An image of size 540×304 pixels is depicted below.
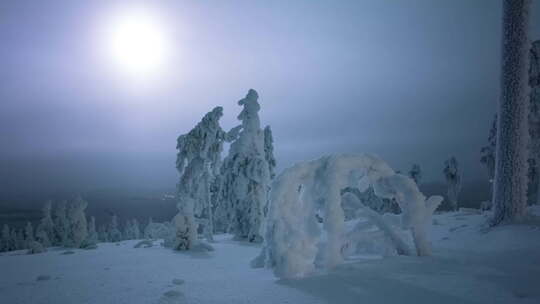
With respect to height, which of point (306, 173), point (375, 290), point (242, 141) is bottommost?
point (375, 290)

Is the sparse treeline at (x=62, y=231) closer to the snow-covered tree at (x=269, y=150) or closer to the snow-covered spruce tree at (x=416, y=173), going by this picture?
the snow-covered tree at (x=269, y=150)

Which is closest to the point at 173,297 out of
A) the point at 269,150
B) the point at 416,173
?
the point at 269,150

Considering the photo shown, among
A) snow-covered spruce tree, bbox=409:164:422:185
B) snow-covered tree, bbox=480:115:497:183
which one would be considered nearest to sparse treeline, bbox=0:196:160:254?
snow-covered tree, bbox=480:115:497:183

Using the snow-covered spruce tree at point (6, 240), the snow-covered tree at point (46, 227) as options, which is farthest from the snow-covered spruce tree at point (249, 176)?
the snow-covered spruce tree at point (6, 240)

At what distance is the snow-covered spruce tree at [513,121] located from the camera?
11031 mm

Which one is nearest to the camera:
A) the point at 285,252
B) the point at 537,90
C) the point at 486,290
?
the point at 486,290

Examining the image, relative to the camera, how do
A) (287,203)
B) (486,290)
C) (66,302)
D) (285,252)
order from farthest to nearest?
(287,203), (285,252), (66,302), (486,290)

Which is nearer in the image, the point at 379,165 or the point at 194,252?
the point at 379,165

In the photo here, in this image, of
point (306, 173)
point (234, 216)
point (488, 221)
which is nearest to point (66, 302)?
point (306, 173)

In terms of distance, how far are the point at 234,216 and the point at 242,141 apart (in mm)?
5449

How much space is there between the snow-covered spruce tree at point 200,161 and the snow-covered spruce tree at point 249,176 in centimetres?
133

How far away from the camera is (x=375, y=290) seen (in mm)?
5707

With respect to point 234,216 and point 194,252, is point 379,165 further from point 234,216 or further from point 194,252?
point 234,216

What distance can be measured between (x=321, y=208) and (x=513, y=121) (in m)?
8.34
